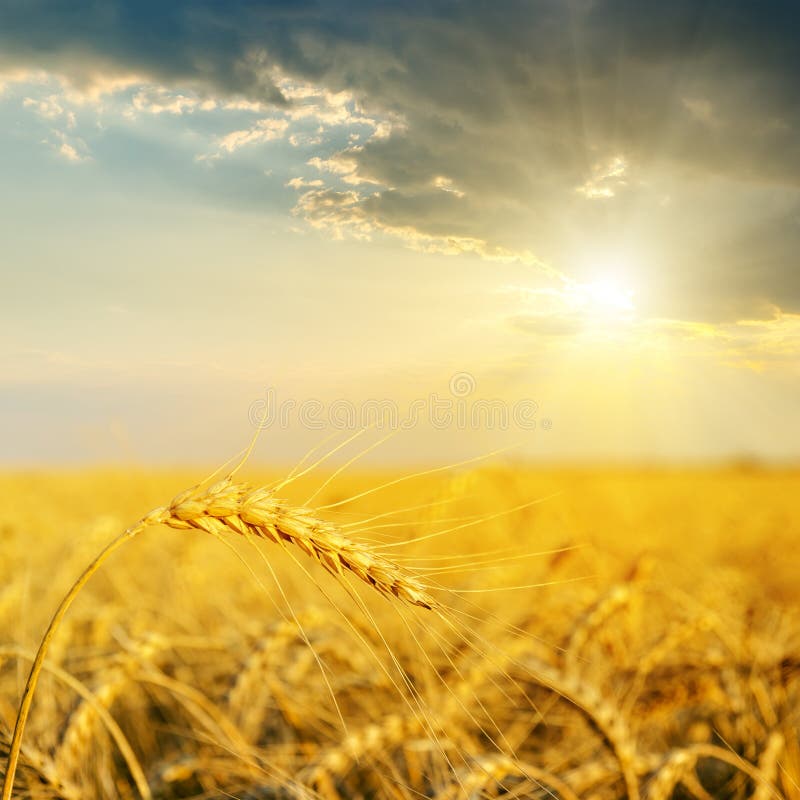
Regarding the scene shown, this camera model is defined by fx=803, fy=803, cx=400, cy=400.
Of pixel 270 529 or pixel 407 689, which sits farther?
pixel 407 689

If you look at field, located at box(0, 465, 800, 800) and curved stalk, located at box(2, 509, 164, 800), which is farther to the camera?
field, located at box(0, 465, 800, 800)

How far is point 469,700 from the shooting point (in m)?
2.90

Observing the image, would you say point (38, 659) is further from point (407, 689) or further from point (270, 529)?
point (407, 689)

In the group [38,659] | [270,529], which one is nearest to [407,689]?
[270,529]

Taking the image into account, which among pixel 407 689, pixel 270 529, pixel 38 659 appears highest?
pixel 270 529

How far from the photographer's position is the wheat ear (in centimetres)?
127

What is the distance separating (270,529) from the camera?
133 centimetres

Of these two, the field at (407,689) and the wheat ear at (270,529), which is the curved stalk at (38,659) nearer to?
the wheat ear at (270,529)

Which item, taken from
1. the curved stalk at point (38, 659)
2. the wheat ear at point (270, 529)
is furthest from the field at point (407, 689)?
the curved stalk at point (38, 659)

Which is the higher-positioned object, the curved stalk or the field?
the curved stalk

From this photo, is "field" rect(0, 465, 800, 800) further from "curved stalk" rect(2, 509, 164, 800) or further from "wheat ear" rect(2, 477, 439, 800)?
"curved stalk" rect(2, 509, 164, 800)

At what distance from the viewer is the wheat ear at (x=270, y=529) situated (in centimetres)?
127

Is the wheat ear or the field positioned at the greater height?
the wheat ear

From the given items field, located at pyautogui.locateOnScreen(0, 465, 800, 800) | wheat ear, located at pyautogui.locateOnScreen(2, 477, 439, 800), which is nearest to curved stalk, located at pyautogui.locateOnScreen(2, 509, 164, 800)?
wheat ear, located at pyautogui.locateOnScreen(2, 477, 439, 800)
